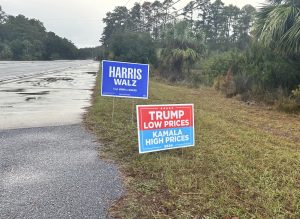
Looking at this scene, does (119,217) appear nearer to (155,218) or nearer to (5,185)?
(155,218)

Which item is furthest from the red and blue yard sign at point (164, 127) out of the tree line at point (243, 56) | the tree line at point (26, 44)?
the tree line at point (26, 44)

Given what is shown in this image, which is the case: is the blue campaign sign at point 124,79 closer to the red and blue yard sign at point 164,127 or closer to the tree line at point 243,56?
the red and blue yard sign at point 164,127

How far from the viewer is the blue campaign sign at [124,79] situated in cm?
721

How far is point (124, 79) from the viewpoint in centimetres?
734

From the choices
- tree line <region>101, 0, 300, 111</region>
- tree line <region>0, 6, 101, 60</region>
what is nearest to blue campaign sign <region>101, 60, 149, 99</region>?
tree line <region>101, 0, 300, 111</region>

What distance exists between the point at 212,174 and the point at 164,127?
1052mm

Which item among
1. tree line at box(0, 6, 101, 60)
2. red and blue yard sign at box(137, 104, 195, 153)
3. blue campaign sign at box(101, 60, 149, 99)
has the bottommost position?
red and blue yard sign at box(137, 104, 195, 153)

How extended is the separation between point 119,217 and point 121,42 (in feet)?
120

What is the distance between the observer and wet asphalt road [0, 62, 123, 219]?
132 inches

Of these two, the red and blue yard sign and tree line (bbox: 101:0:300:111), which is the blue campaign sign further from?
tree line (bbox: 101:0:300:111)

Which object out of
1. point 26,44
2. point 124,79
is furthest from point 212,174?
point 26,44

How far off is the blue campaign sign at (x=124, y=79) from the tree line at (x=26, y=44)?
68.2m

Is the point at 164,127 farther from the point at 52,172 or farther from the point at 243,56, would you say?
the point at 243,56

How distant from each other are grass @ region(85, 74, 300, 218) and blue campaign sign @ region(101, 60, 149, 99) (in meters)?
0.71
